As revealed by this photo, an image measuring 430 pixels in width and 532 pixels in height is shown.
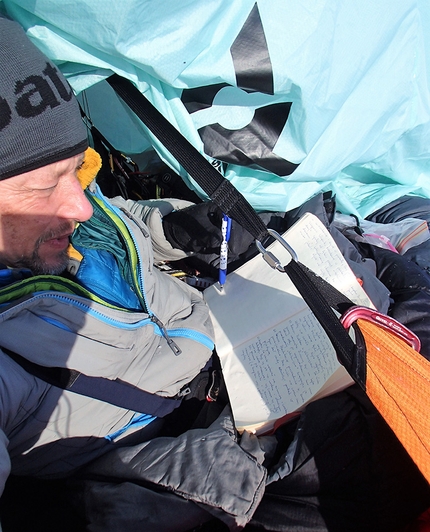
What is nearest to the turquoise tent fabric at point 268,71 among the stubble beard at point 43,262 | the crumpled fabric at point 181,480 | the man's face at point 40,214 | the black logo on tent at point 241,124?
the black logo on tent at point 241,124

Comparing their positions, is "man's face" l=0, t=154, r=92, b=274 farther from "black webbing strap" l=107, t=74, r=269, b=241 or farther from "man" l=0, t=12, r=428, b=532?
"black webbing strap" l=107, t=74, r=269, b=241

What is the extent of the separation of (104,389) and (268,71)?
694 millimetres

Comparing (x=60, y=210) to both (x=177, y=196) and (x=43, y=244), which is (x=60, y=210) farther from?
(x=177, y=196)

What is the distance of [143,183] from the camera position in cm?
129

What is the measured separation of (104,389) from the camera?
0.72 meters

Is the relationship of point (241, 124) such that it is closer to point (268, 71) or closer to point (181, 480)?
point (268, 71)

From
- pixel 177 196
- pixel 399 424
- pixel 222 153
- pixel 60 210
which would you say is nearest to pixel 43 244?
pixel 60 210

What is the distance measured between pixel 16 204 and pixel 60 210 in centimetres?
8

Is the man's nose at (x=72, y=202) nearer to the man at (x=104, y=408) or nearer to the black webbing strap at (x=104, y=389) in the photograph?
the man at (x=104, y=408)

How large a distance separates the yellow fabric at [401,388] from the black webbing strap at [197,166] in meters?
0.27

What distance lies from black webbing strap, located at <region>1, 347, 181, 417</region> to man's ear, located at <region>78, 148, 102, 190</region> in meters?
0.39

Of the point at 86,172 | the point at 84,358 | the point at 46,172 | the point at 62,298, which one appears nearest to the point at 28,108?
the point at 46,172

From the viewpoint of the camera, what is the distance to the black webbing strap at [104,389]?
65cm

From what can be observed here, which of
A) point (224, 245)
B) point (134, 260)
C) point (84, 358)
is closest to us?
point (84, 358)
